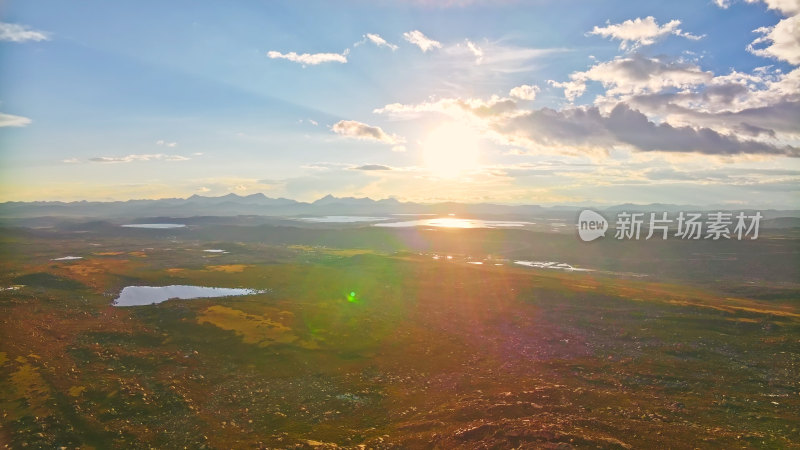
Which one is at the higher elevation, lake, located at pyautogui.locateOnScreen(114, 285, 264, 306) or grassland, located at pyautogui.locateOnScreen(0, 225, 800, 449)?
grassland, located at pyautogui.locateOnScreen(0, 225, 800, 449)

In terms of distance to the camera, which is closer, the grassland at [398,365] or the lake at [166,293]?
the grassland at [398,365]

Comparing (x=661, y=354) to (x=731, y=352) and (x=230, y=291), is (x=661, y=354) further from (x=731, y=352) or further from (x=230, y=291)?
(x=230, y=291)

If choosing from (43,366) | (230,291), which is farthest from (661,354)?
(230,291)

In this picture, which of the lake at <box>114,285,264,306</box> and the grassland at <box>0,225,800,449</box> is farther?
the lake at <box>114,285,264,306</box>

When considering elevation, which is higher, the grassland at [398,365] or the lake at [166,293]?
the grassland at [398,365]
